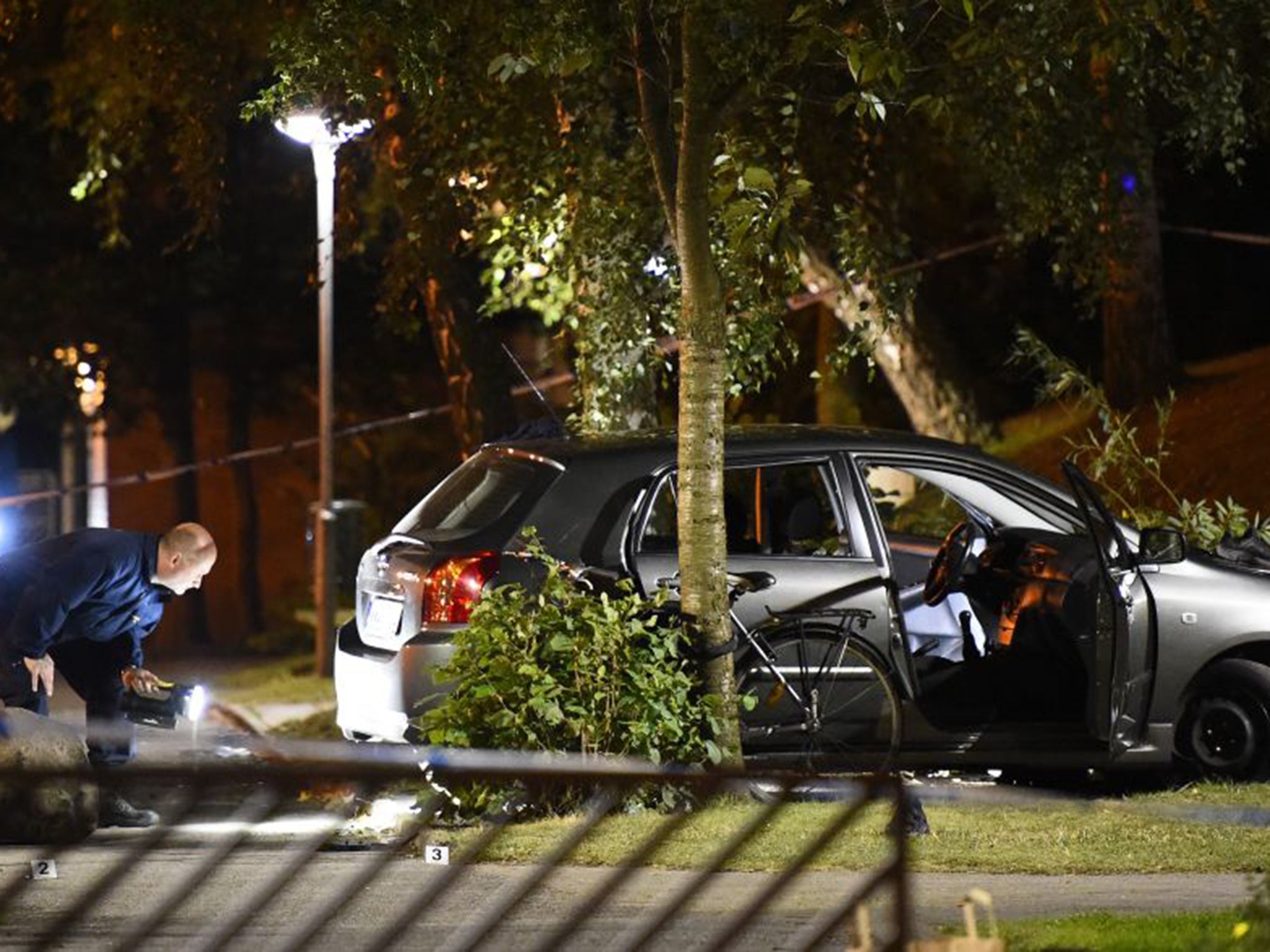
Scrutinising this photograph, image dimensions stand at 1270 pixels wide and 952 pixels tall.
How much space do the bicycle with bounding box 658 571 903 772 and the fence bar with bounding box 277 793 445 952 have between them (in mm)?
4964

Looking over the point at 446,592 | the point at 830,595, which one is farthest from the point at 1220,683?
the point at 446,592

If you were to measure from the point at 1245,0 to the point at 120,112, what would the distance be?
8.50 meters

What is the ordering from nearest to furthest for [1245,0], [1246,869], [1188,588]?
[1246,869] < [1188,588] < [1245,0]

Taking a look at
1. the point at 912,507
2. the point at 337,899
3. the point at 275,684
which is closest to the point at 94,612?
the point at 337,899

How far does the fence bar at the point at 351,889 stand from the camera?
5652 mm

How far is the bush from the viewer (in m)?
9.95

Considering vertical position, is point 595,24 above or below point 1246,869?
above

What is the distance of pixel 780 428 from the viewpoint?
11.7 meters

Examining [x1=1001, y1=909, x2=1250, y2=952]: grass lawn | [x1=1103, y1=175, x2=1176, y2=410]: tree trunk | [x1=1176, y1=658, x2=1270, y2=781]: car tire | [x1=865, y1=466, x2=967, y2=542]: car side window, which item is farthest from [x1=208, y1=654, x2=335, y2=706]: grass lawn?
[x1=1001, y1=909, x2=1250, y2=952]: grass lawn

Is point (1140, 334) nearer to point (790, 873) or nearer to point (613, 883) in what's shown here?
point (790, 873)

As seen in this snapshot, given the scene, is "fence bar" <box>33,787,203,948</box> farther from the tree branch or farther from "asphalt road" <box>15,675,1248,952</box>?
the tree branch

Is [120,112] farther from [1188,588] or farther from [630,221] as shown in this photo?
[1188,588]

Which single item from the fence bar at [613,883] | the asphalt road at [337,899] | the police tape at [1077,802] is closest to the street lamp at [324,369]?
the police tape at [1077,802]

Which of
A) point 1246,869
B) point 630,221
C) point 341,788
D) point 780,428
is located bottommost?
point 1246,869
